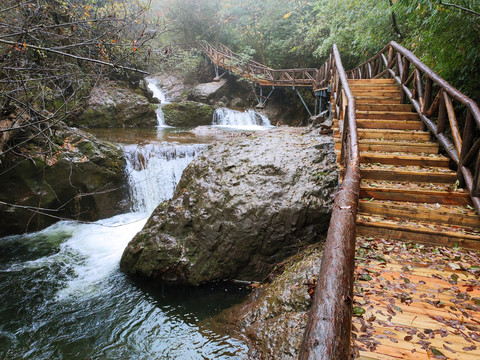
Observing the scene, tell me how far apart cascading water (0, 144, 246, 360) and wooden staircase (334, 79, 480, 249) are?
7.88 feet

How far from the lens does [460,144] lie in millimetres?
3682

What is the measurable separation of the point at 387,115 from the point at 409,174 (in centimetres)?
222

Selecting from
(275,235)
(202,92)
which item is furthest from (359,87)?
(202,92)

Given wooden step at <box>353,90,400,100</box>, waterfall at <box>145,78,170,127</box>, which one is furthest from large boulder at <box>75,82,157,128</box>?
wooden step at <box>353,90,400,100</box>

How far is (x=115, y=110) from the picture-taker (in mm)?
12688

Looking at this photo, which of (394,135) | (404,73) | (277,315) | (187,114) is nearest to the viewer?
(277,315)

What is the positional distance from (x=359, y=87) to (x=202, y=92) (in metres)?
14.4

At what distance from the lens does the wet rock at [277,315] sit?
295 cm

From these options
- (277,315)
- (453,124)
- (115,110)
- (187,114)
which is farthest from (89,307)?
(187,114)

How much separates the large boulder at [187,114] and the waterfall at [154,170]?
20.6 feet

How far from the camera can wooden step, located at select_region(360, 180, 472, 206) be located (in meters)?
3.39

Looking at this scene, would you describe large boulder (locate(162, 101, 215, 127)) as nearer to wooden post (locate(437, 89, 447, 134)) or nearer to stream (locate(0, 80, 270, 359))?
stream (locate(0, 80, 270, 359))

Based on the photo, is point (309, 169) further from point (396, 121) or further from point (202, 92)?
point (202, 92)

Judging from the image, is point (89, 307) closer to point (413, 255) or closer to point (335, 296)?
point (335, 296)
